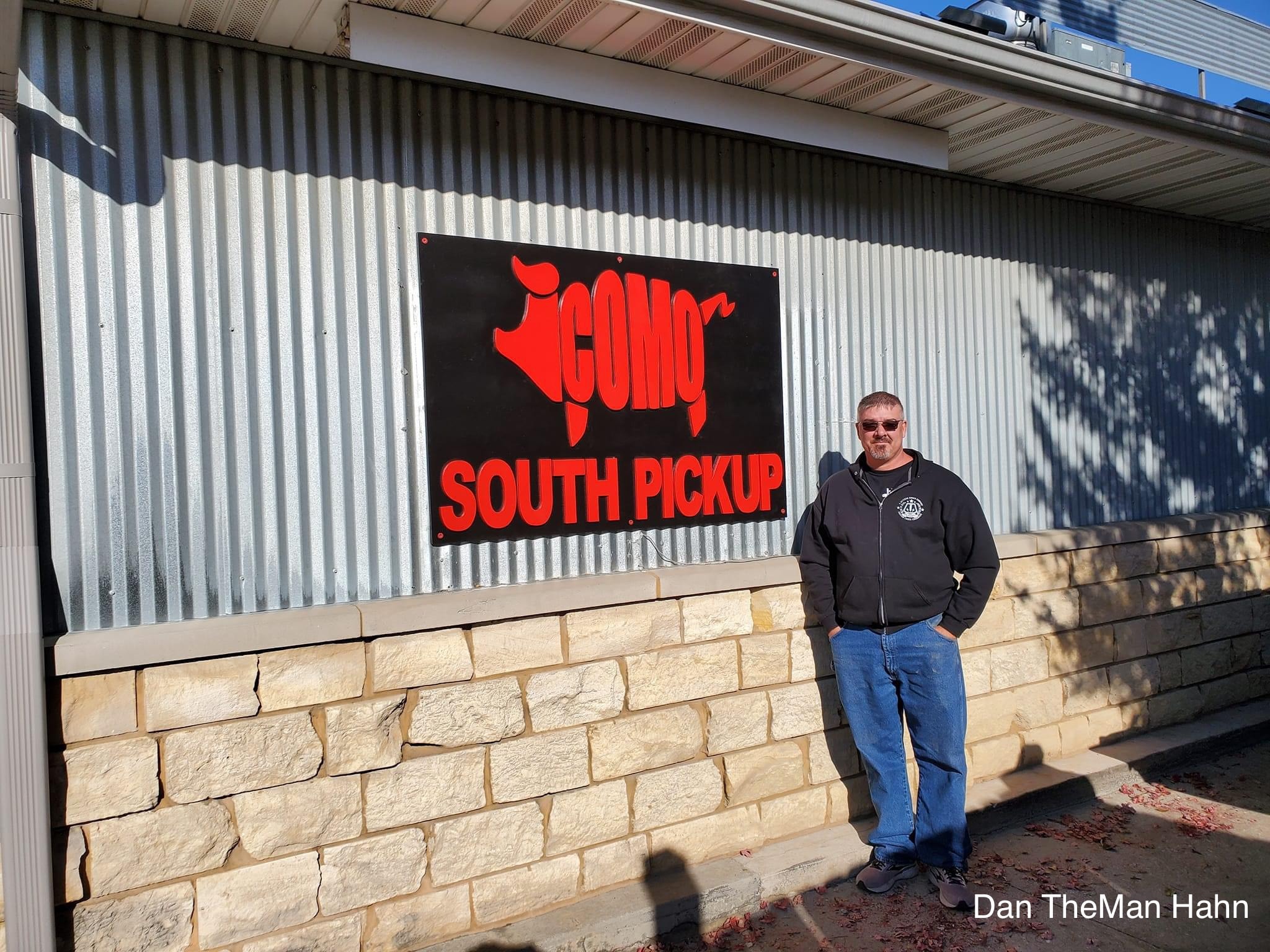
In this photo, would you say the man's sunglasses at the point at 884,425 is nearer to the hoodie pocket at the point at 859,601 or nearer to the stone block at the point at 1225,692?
the hoodie pocket at the point at 859,601

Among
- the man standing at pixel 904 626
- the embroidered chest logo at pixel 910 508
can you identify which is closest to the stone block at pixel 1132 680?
the man standing at pixel 904 626

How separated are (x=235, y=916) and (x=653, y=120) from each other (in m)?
3.78

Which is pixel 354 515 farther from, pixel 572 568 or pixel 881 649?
pixel 881 649

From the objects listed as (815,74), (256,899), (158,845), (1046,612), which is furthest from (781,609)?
(158,845)

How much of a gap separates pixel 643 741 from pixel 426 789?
1.02 meters

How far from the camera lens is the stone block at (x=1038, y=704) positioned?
18.7 feet

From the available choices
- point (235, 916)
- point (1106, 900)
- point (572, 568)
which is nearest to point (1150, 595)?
point (1106, 900)

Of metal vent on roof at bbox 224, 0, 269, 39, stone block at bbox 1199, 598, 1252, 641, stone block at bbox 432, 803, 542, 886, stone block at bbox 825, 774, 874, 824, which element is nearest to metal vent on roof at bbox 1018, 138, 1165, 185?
stone block at bbox 1199, 598, 1252, 641

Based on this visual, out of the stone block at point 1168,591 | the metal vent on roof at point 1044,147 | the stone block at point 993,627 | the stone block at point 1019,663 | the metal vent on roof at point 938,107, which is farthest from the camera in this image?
the stone block at point 1168,591

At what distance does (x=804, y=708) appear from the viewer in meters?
4.86

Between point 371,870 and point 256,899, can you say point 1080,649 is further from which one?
point 256,899

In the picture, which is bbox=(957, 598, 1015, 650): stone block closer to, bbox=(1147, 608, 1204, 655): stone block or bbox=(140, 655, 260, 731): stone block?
bbox=(1147, 608, 1204, 655): stone block

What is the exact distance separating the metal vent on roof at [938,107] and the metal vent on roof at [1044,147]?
2.46ft

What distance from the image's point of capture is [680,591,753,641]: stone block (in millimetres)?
4477
